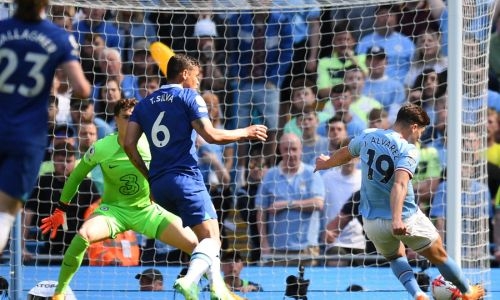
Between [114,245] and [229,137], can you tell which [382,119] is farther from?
[229,137]

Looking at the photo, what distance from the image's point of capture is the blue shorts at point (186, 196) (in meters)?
8.79

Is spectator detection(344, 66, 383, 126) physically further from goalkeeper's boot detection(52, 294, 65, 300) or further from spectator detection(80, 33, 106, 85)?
goalkeeper's boot detection(52, 294, 65, 300)

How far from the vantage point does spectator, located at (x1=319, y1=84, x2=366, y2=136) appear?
45.0 feet

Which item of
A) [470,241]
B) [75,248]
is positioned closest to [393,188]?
[470,241]

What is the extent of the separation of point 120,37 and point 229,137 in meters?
5.94

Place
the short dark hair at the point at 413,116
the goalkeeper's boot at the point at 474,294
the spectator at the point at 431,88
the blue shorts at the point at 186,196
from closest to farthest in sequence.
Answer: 1. the blue shorts at the point at 186,196
2. the short dark hair at the point at 413,116
3. the goalkeeper's boot at the point at 474,294
4. the spectator at the point at 431,88

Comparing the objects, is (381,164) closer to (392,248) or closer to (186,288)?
(392,248)

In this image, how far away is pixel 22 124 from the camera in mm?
7312

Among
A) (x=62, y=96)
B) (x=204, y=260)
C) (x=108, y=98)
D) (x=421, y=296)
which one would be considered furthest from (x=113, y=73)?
(x=421, y=296)

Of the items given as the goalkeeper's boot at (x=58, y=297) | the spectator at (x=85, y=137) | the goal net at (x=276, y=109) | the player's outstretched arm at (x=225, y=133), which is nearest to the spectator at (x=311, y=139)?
the goal net at (x=276, y=109)

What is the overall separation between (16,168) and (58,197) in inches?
217

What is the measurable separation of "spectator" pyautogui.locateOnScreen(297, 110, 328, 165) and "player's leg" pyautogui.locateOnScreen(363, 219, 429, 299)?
12.3 feet

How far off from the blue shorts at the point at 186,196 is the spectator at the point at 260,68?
4732mm

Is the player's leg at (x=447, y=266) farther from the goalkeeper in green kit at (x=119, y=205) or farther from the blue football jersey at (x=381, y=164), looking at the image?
the goalkeeper in green kit at (x=119, y=205)
